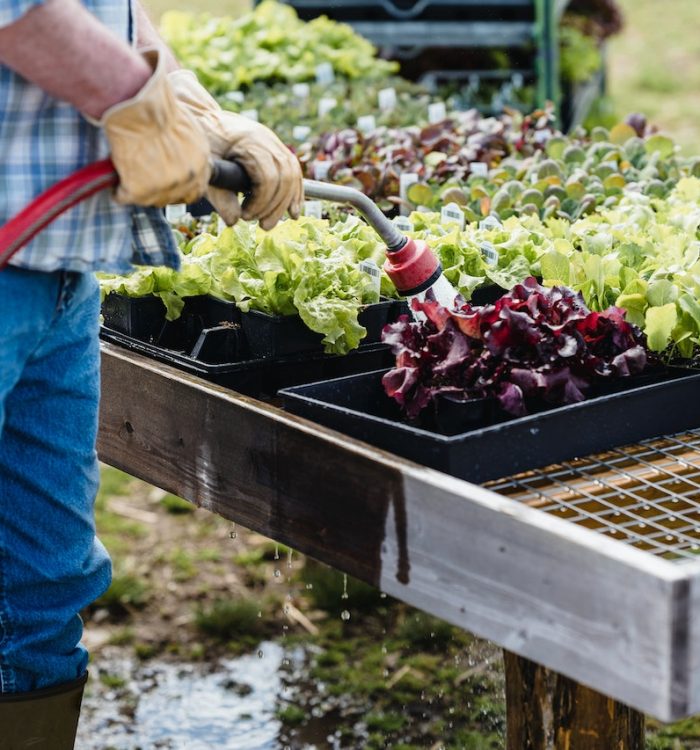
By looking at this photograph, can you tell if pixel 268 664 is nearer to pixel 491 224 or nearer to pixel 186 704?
pixel 186 704

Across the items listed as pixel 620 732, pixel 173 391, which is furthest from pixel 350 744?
pixel 173 391

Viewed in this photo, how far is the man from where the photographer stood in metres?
1.50

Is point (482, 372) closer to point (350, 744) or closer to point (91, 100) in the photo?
point (91, 100)

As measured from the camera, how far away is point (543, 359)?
76.7 inches

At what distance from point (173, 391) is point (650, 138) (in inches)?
77.0

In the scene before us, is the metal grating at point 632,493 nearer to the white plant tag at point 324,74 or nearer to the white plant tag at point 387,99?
the white plant tag at point 387,99

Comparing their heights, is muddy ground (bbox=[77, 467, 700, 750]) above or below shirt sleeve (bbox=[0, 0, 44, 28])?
below

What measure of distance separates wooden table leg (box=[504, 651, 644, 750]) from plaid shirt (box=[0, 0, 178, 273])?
1074 millimetres

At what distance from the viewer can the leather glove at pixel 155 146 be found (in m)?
1.51

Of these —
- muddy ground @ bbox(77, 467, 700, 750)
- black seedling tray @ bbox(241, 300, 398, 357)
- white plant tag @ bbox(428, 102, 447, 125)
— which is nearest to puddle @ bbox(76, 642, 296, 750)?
muddy ground @ bbox(77, 467, 700, 750)

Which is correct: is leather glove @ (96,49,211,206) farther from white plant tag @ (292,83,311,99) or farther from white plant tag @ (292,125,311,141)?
white plant tag @ (292,83,311,99)

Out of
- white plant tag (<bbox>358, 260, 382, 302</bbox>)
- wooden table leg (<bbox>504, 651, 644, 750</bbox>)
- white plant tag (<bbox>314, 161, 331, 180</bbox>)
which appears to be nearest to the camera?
wooden table leg (<bbox>504, 651, 644, 750</bbox>)

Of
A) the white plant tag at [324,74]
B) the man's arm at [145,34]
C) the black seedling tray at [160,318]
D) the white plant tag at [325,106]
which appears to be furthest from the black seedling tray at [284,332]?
the white plant tag at [324,74]

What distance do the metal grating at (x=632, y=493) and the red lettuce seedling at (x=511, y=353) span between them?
0.12 m
